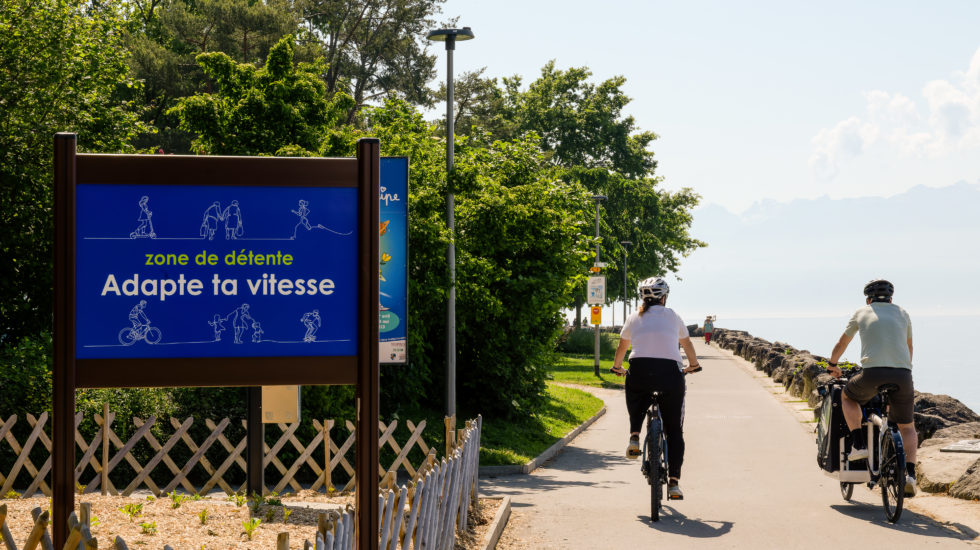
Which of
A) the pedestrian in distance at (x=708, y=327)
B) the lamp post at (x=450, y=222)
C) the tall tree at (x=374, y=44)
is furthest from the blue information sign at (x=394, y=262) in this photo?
the pedestrian in distance at (x=708, y=327)

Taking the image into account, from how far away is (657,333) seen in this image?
983 cm

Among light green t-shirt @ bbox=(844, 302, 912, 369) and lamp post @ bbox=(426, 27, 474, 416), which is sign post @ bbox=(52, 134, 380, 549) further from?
Answer: lamp post @ bbox=(426, 27, 474, 416)

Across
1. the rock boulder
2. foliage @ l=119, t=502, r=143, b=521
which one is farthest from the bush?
foliage @ l=119, t=502, r=143, b=521

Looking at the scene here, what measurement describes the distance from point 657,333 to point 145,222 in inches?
214

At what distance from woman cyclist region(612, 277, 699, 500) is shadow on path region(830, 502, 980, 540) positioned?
1775 mm

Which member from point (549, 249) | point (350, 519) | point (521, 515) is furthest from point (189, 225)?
point (549, 249)

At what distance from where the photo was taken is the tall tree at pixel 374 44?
4325 cm

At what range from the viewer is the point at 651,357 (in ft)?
32.2

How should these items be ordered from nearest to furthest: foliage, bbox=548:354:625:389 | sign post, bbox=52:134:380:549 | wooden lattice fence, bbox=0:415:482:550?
wooden lattice fence, bbox=0:415:482:550 → sign post, bbox=52:134:380:549 → foliage, bbox=548:354:625:389

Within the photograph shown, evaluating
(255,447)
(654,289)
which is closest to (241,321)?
(255,447)

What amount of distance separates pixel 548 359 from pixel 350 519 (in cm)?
1560

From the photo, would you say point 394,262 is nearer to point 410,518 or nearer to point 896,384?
point 896,384

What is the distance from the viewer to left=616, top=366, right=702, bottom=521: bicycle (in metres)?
9.54

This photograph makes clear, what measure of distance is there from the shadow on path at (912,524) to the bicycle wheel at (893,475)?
4.8 inches
